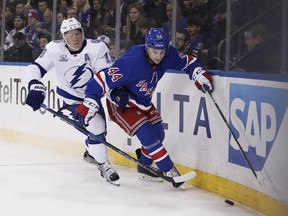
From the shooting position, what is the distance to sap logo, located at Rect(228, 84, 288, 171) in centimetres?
336

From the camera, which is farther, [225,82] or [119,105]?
[119,105]

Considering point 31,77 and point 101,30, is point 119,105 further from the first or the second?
point 101,30

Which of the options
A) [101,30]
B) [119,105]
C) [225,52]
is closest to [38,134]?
[101,30]

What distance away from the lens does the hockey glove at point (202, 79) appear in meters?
4.07

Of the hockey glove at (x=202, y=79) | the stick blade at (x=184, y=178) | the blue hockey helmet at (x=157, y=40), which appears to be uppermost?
the blue hockey helmet at (x=157, y=40)

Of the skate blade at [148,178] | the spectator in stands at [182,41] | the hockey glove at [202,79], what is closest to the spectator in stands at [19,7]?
the spectator in stands at [182,41]

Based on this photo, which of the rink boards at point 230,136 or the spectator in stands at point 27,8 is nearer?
the rink boards at point 230,136

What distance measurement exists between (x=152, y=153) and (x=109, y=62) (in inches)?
33.0

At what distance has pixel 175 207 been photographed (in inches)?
146

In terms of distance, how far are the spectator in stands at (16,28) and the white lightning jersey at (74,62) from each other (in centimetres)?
216

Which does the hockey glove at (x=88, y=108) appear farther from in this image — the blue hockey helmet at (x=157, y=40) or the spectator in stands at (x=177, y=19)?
the spectator in stands at (x=177, y=19)

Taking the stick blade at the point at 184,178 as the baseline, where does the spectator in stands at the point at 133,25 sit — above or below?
above

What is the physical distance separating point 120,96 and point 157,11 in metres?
0.97

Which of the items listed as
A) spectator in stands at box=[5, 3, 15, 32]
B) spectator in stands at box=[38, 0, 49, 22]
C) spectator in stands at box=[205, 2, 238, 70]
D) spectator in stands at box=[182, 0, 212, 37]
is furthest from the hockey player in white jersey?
spectator in stands at box=[5, 3, 15, 32]
